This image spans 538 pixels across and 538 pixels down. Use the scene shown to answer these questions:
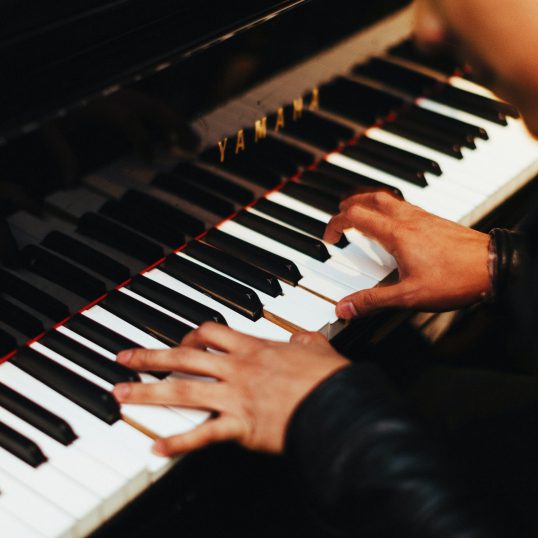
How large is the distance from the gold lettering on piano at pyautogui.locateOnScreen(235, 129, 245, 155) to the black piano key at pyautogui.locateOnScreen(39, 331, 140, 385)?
51cm

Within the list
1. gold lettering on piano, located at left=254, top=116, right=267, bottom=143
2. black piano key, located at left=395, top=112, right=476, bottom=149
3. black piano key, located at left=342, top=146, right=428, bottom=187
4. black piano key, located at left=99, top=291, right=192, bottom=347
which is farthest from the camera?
black piano key, located at left=395, top=112, right=476, bottom=149

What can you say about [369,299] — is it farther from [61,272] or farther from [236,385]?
[61,272]

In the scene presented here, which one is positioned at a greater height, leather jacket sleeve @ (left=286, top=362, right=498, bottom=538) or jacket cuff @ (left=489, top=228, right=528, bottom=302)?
jacket cuff @ (left=489, top=228, right=528, bottom=302)

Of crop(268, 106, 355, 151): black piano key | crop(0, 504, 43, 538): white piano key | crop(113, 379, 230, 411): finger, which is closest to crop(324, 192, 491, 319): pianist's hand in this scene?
crop(268, 106, 355, 151): black piano key

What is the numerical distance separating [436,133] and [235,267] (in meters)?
0.73

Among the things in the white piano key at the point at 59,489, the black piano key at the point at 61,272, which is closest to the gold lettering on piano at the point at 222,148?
the black piano key at the point at 61,272

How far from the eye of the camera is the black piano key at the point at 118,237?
4.59ft

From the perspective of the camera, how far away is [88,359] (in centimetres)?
130

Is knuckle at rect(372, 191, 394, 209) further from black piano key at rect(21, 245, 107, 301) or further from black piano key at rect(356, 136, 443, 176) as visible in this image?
black piano key at rect(21, 245, 107, 301)

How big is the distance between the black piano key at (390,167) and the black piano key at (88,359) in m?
0.84

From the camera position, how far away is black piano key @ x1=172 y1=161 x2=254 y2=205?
1.49 m

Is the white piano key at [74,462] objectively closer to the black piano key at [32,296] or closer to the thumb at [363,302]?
the black piano key at [32,296]

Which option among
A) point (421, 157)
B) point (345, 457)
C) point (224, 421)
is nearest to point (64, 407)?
point (224, 421)

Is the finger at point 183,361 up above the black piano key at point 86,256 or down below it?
below
